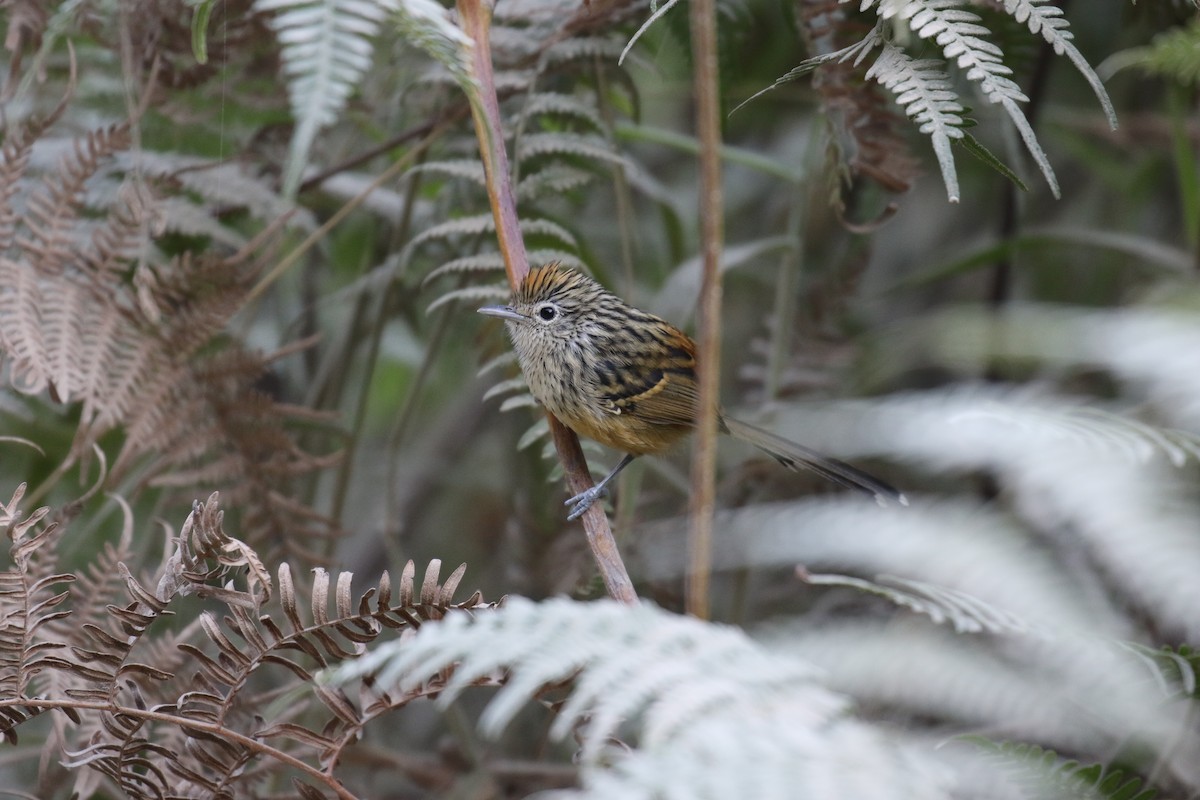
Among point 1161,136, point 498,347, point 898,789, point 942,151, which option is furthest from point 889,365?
point 898,789

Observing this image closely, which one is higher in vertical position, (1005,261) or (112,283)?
(1005,261)

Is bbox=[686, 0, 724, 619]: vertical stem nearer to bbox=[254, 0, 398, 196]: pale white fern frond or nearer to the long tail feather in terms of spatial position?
bbox=[254, 0, 398, 196]: pale white fern frond

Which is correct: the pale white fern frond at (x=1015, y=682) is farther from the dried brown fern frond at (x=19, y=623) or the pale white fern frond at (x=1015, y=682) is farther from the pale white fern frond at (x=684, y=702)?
the dried brown fern frond at (x=19, y=623)

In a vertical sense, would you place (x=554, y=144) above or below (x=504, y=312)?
above

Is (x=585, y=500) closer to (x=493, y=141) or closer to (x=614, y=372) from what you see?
(x=493, y=141)

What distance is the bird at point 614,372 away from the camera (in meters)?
2.15

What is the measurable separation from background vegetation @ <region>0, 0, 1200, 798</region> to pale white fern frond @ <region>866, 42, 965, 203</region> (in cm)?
1

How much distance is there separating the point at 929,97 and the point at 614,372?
1.09 meters

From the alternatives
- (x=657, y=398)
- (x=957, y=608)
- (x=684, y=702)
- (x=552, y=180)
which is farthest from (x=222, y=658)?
(x=657, y=398)

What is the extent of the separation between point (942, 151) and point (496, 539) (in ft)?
8.90

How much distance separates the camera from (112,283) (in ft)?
6.79

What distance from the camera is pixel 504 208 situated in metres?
1.59

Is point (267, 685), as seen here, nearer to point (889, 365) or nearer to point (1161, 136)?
point (889, 365)

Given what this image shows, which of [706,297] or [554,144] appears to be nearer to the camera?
[706,297]
